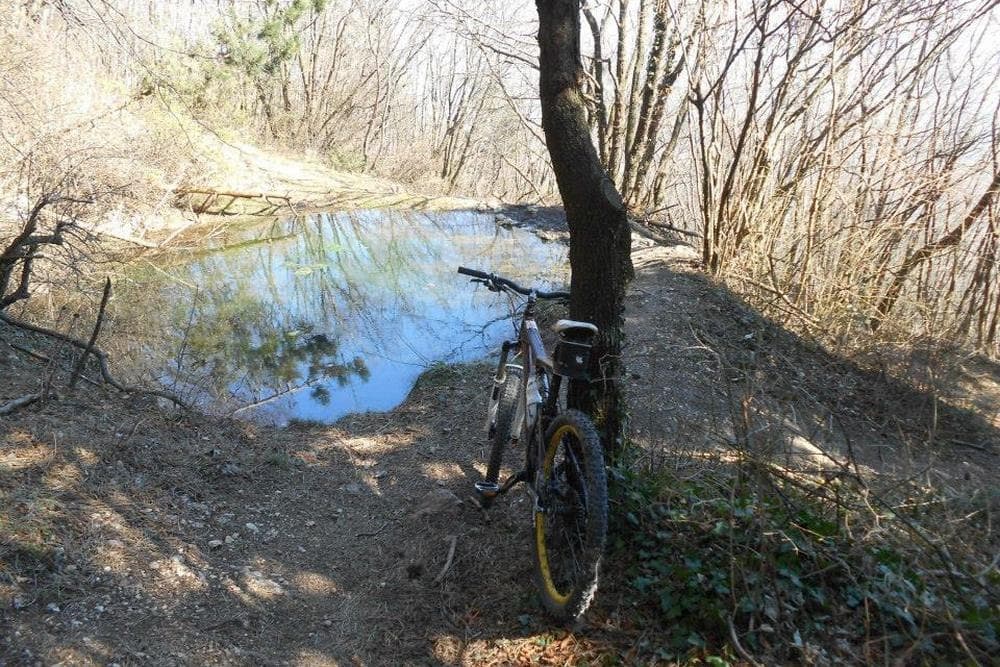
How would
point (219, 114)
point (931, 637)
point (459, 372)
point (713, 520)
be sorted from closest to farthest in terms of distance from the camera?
1. point (931, 637)
2. point (713, 520)
3. point (459, 372)
4. point (219, 114)

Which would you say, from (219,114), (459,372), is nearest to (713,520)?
(459,372)

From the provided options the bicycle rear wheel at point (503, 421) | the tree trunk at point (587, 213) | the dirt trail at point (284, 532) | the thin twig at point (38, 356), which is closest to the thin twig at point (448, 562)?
the dirt trail at point (284, 532)

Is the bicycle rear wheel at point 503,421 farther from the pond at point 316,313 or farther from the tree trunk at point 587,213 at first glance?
the pond at point 316,313

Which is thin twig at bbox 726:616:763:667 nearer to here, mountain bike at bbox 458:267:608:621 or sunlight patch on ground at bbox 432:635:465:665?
mountain bike at bbox 458:267:608:621

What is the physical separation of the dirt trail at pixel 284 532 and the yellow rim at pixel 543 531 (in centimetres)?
13

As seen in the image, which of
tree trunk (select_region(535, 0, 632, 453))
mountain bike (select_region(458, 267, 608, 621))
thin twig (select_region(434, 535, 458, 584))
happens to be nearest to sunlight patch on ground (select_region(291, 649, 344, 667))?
thin twig (select_region(434, 535, 458, 584))

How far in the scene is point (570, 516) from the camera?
273cm

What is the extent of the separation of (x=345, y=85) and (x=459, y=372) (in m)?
21.2

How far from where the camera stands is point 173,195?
12.3 meters

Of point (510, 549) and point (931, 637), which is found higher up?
point (931, 637)

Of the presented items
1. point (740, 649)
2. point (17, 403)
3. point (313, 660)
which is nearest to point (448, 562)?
point (313, 660)

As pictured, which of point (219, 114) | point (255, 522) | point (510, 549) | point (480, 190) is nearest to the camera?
point (510, 549)

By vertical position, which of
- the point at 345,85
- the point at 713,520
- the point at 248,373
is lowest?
the point at 248,373

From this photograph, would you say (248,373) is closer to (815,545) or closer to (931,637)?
(815,545)
